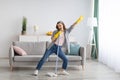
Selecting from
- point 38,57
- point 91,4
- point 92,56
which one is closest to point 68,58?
point 38,57

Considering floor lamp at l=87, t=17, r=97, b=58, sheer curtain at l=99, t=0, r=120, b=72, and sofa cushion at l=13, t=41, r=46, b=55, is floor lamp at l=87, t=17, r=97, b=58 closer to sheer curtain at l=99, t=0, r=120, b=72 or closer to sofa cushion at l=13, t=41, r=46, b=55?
sheer curtain at l=99, t=0, r=120, b=72

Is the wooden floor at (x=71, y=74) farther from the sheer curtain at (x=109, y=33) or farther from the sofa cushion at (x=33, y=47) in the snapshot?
Result: the sofa cushion at (x=33, y=47)

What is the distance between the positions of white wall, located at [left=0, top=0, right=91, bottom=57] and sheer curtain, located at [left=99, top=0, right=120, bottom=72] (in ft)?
4.34

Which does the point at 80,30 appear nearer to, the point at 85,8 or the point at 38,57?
the point at 85,8

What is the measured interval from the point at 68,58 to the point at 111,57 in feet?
4.18

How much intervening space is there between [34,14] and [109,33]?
2.94 m

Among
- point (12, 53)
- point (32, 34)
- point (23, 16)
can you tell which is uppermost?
point (23, 16)

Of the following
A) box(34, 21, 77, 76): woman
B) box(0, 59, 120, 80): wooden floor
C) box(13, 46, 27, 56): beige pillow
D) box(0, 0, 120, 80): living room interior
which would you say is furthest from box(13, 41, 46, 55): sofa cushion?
box(34, 21, 77, 76): woman

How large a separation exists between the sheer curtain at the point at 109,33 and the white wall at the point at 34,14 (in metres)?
1.32

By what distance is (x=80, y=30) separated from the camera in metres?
9.38

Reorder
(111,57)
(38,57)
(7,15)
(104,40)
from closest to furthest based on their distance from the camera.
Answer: (38,57) → (111,57) → (104,40) → (7,15)

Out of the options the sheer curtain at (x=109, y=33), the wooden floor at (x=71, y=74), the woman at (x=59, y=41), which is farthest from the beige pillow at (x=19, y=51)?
the sheer curtain at (x=109, y=33)

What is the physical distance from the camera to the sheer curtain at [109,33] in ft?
22.1

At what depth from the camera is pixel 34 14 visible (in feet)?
30.0
